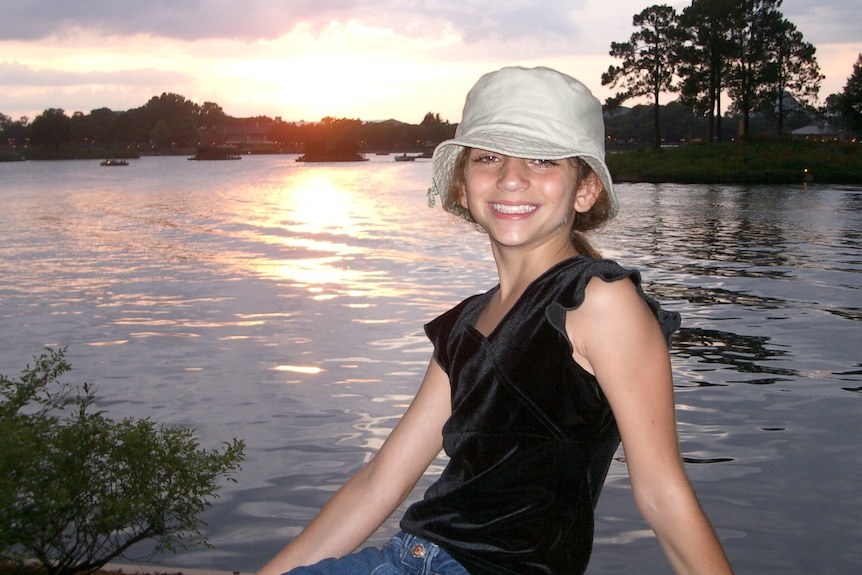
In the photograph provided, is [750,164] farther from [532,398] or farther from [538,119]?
[532,398]

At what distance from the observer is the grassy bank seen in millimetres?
61219

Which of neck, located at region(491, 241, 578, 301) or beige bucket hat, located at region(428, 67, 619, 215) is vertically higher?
beige bucket hat, located at region(428, 67, 619, 215)

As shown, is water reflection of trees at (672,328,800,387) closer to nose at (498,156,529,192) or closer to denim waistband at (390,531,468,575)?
nose at (498,156,529,192)

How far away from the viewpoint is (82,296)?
18.1 meters

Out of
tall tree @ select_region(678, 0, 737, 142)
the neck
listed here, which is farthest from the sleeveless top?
tall tree @ select_region(678, 0, 737, 142)

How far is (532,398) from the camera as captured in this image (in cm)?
219

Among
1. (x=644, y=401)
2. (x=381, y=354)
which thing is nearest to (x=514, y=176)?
(x=644, y=401)

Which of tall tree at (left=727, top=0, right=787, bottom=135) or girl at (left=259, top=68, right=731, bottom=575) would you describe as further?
tall tree at (left=727, top=0, right=787, bottom=135)

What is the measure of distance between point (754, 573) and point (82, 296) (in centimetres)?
1460

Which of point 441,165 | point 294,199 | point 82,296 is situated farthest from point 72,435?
point 294,199

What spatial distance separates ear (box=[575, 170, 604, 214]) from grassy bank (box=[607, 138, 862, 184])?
6164cm

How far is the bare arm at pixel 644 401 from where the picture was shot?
2.00 metres

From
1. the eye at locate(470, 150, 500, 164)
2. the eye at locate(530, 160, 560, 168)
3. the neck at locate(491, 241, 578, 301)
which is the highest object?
the eye at locate(470, 150, 500, 164)

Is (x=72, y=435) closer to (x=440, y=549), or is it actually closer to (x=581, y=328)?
(x=440, y=549)
